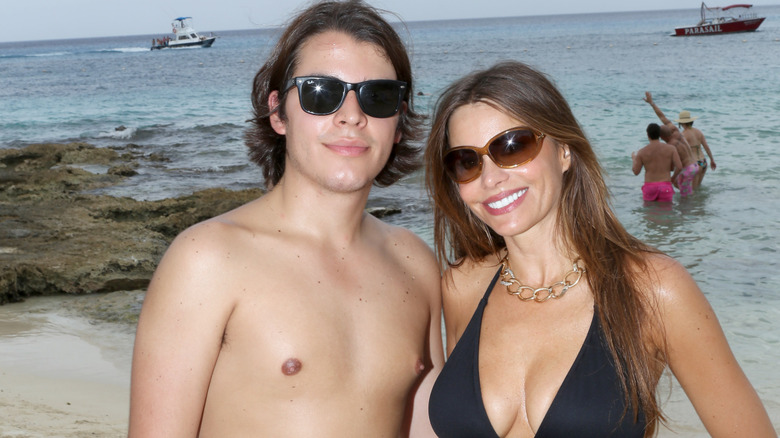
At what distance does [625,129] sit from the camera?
2180cm

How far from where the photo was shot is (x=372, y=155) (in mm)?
2656

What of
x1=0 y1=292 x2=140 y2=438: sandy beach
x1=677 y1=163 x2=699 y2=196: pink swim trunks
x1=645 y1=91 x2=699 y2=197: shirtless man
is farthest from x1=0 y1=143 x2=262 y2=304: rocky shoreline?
x1=677 y1=163 x2=699 y2=196: pink swim trunks

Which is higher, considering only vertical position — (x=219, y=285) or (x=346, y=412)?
(x=219, y=285)

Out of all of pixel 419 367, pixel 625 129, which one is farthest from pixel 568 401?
pixel 625 129

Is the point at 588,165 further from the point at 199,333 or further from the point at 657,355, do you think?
the point at 199,333

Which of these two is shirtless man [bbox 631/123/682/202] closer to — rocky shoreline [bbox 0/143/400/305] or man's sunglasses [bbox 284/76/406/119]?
rocky shoreline [bbox 0/143/400/305]

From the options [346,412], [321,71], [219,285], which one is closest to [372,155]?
[321,71]

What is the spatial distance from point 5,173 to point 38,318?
941 centimetres

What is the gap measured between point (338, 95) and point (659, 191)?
10.9 meters

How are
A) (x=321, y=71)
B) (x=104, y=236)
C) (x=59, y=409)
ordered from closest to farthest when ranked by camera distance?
(x=321, y=71) → (x=59, y=409) → (x=104, y=236)

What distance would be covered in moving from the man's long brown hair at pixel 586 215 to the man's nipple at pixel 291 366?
85 cm

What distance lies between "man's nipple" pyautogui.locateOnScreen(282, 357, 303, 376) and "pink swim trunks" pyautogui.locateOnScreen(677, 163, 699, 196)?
11649 mm

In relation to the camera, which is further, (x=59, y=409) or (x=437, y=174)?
(x=59, y=409)

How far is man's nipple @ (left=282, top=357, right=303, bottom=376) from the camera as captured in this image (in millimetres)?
2404
